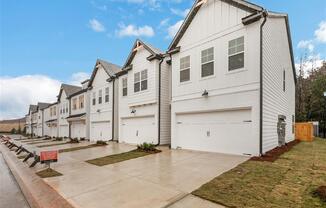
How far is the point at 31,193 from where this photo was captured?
6.80 metres

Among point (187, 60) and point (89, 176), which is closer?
point (89, 176)

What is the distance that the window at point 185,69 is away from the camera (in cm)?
1345

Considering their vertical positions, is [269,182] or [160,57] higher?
[160,57]

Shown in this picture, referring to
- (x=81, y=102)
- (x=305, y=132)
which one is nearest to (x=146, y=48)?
A: (x=81, y=102)

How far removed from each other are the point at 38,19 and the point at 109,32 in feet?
27.0

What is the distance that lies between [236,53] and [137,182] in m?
7.67

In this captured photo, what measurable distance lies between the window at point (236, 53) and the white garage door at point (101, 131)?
47.9ft

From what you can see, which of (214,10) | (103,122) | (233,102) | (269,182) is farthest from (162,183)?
(103,122)

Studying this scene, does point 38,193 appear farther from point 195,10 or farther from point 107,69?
point 107,69

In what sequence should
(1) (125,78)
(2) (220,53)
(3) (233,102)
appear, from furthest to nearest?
(1) (125,78), (2) (220,53), (3) (233,102)

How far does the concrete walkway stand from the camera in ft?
20.1

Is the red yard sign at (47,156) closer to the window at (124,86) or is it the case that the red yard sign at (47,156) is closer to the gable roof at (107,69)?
the window at (124,86)

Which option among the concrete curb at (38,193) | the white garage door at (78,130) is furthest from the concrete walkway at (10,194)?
the white garage door at (78,130)

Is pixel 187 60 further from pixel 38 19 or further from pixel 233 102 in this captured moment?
pixel 38 19
